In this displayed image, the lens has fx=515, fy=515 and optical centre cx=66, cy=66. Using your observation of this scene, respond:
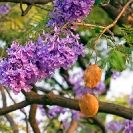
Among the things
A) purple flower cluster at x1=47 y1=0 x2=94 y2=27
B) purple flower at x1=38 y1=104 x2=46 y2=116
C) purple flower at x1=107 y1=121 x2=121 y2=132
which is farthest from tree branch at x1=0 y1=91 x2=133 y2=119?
purple flower at x1=107 y1=121 x2=121 y2=132

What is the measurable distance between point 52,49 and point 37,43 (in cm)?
11

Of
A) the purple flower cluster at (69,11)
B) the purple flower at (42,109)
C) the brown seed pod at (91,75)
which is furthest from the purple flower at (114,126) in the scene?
the brown seed pod at (91,75)

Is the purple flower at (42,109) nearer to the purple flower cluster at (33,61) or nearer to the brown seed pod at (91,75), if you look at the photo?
the purple flower cluster at (33,61)

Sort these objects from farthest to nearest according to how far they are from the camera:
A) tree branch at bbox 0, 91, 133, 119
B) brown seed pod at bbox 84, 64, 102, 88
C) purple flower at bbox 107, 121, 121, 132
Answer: purple flower at bbox 107, 121, 121, 132
tree branch at bbox 0, 91, 133, 119
brown seed pod at bbox 84, 64, 102, 88

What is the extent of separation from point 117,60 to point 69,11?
16.1 inches

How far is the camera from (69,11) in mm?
2834

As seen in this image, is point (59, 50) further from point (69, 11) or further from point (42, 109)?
point (42, 109)

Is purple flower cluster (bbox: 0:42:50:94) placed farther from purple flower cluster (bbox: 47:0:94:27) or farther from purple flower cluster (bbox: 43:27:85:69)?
purple flower cluster (bbox: 47:0:94:27)

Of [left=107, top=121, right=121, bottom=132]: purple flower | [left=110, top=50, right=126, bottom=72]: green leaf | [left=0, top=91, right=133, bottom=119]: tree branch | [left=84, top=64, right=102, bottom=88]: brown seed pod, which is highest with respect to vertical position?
[left=84, top=64, right=102, bottom=88]: brown seed pod

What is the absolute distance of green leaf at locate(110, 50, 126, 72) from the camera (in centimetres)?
266

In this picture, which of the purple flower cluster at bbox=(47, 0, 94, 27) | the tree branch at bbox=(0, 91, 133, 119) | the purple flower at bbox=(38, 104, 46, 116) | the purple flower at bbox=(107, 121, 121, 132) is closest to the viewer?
the purple flower cluster at bbox=(47, 0, 94, 27)

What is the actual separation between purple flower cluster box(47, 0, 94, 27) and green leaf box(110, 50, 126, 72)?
0.31 meters

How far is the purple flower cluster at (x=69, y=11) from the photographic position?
2.80 m

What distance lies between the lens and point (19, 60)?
2461 millimetres
